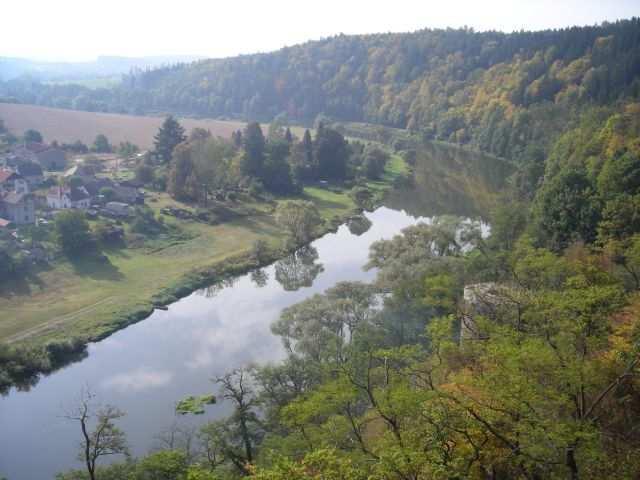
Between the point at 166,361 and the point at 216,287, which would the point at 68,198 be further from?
the point at 166,361

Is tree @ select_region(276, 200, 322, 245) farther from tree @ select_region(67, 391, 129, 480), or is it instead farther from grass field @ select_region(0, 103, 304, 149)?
grass field @ select_region(0, 103, 304, 149)

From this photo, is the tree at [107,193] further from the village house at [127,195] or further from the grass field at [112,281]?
the grass field at [112,281]

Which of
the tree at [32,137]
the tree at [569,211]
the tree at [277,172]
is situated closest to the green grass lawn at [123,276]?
the tree at [277,172]

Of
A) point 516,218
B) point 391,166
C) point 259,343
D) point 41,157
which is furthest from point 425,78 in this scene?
point 259,343

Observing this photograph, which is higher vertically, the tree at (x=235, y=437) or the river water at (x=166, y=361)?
the tree at (x=235, y=437)

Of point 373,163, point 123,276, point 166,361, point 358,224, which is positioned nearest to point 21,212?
point 123,276

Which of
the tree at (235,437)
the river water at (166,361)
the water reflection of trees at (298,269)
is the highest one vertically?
the tree at (235,437)
